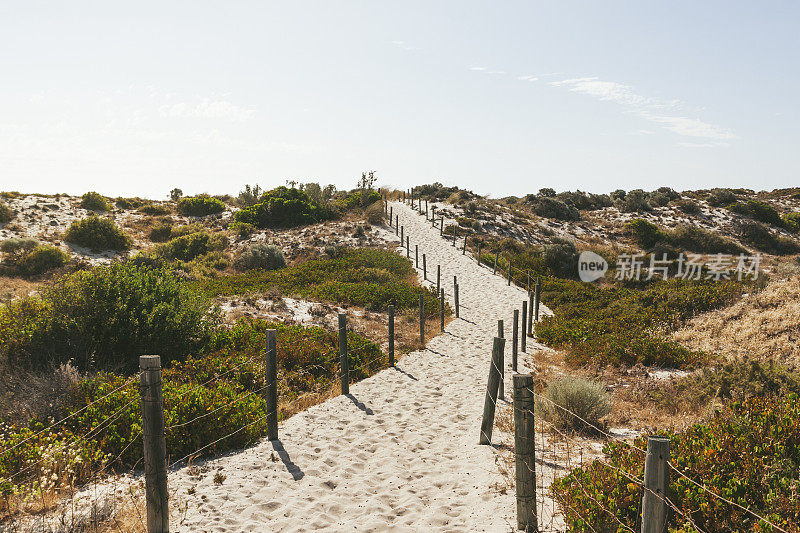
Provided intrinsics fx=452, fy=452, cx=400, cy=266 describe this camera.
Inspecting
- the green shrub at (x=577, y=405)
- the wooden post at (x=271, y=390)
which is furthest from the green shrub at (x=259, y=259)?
the green shrub at (x=577, y=405)

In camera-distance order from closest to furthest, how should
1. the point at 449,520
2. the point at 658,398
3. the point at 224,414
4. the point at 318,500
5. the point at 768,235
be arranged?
the point at 449,520 → the point at 318,500 → the point at 224,414 → the point at 658,398 → the point at 768,235

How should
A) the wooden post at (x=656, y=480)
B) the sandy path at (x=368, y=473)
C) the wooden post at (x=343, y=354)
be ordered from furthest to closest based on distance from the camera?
the wooden post at (x=343, y=354) < the sandy path at (x=368, y=473) < the wooden post at (x=656, y=480)

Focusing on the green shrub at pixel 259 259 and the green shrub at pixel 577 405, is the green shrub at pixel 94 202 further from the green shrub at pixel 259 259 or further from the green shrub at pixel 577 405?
the green shrub at pixel 577 405

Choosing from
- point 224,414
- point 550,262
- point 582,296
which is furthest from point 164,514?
point 550,262

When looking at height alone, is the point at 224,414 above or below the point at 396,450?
above

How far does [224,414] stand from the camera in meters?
6.49

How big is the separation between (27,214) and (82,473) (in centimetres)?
3622

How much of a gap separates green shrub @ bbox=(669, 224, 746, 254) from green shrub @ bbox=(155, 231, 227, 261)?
3286 cm

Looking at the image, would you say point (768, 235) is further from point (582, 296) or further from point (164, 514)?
point (164, 514)

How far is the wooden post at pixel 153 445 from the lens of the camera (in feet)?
12.4

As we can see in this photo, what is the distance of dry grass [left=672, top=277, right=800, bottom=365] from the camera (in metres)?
10.4

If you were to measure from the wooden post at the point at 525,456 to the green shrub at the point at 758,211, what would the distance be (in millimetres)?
50277

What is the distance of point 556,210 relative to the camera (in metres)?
44.5

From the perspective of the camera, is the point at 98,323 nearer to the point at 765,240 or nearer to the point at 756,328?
the point at 756,328
